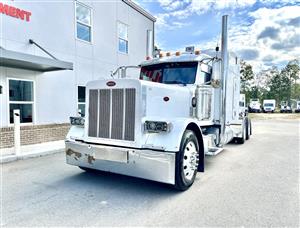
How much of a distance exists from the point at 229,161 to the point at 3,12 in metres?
7.66

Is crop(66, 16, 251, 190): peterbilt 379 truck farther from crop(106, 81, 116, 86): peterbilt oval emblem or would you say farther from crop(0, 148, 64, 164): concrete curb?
crop(0, 148, 64, 164): concrete curb

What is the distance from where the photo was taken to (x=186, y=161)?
167 inches

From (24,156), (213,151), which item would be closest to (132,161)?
(213,151)

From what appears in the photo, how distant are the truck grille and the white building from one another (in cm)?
318

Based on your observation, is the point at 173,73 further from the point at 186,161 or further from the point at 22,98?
the point at 22,98

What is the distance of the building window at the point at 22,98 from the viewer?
7621 mm

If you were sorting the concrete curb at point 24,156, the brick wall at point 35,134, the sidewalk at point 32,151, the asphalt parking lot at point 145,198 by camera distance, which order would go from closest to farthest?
the asphalt parking lot at point 145,198 → the concrete curb at point 24,156 → the sidewalk at point 32,151 → the brick wall at point 35,134

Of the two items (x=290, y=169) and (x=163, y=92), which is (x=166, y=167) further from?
(x=290, y=169)

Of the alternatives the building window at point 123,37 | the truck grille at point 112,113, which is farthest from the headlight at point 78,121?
the building window at point 123,37

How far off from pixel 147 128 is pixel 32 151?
14.7 feet

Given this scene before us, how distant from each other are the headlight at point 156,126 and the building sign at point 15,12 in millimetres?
6157

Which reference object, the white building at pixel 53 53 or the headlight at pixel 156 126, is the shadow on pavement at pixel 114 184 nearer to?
the headlight at pixel 156 126

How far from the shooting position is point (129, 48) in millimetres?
A: 12727

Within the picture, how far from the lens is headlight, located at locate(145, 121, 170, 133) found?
12.5 feet
